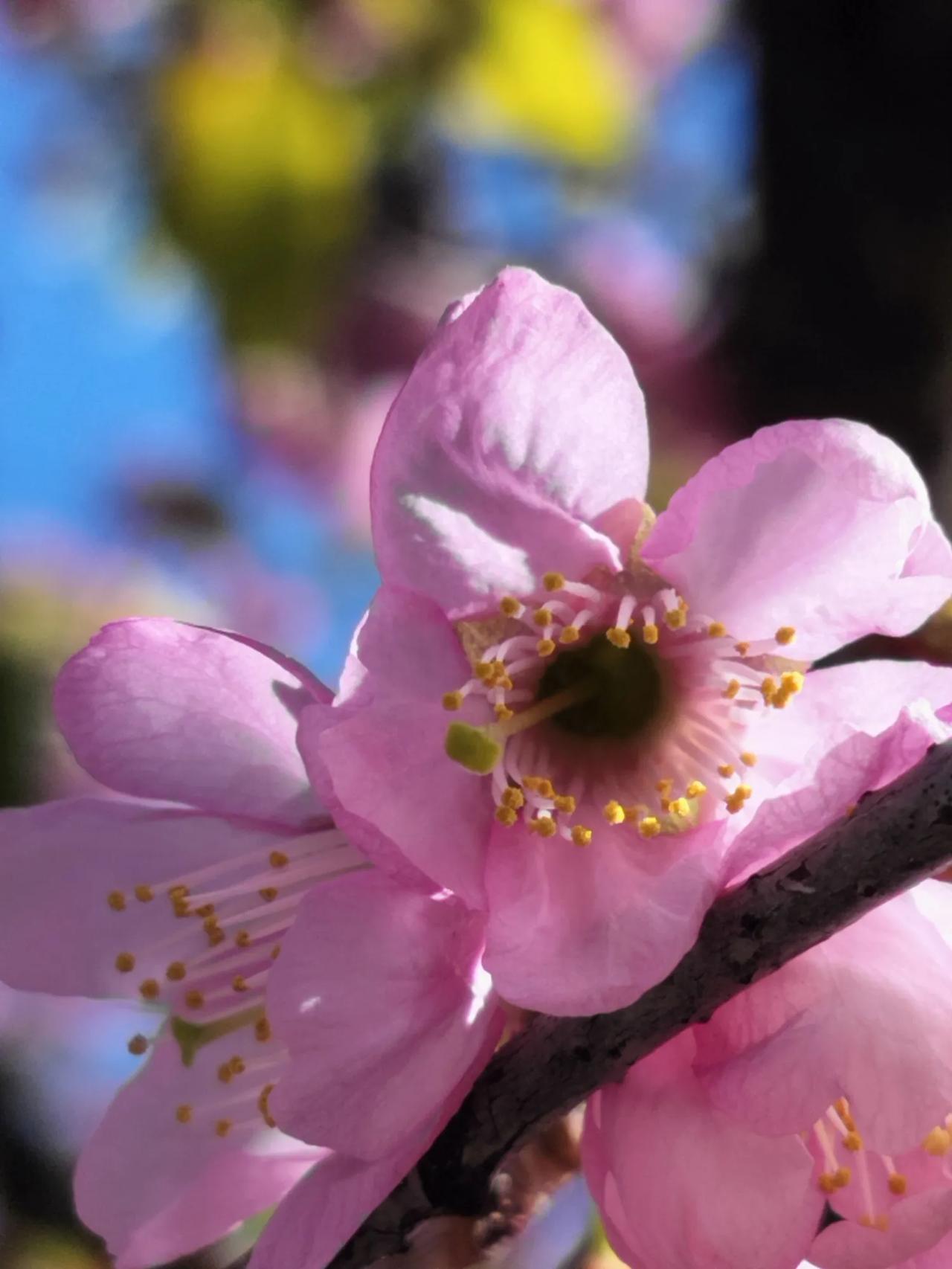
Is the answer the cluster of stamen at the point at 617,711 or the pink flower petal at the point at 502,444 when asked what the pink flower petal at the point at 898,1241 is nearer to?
the cluster of stamen at the point at 617,711

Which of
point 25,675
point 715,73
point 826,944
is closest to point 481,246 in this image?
point 715,73

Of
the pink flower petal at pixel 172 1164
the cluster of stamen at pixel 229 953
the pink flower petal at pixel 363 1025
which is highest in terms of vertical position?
the pink flower petal at pixel 363 1025

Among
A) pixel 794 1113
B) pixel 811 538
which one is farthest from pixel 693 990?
pixel 811 538

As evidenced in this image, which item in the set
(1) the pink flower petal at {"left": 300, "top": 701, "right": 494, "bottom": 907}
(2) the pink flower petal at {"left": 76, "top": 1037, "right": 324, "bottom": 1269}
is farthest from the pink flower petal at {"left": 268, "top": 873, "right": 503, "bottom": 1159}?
(2) the pink flower petal at {"left": 76, "top": 1037, "right": 324, "bottom": 1269}

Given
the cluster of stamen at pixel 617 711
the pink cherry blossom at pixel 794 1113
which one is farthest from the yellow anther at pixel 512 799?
the pink cherry blossom at pixel 794 1113

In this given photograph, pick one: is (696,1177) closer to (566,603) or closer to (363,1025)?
(363,1025)

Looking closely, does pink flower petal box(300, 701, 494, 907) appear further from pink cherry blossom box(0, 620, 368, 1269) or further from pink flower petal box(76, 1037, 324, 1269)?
pink flower petal box(76, 1037, 324, 1269)

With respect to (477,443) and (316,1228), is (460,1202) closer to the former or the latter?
(316,1228)
